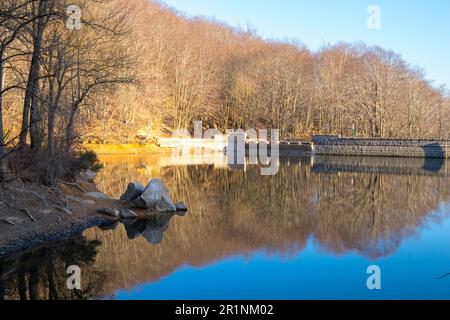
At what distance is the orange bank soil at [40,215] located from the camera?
443 inches

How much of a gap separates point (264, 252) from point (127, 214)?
5707 millimetres

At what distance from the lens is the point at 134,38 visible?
172ft

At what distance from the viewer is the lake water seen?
9.05 m

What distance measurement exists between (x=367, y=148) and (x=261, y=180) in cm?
2471

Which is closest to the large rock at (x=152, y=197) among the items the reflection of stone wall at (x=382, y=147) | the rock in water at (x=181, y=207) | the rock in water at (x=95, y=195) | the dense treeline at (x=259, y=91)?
the rock in water at (x=181, y=207)

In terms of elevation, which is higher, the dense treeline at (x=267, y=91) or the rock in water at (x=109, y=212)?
the dense treeline at (x=267, y=91)

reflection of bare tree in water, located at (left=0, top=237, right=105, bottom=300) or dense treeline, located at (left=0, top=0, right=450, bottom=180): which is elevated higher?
dense treeline, located at (left=0, top=0, right=450, bottom=180)

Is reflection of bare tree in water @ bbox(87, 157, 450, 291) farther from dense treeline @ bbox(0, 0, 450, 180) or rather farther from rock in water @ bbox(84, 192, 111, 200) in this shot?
dense treeline @ bbox(0, 0, 450, 180)

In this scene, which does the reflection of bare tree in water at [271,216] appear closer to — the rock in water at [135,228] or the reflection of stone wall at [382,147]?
the rock in water at [135,228]

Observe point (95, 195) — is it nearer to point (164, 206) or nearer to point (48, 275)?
point (164, 206)

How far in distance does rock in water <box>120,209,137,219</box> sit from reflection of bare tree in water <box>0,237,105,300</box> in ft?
13.0

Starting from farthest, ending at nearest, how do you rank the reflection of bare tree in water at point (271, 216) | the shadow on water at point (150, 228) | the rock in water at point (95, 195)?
the rock in water at point (95, 195) < the shadow on water at point (150, 228) < the reflection of bare tree in water at point (271, 216)

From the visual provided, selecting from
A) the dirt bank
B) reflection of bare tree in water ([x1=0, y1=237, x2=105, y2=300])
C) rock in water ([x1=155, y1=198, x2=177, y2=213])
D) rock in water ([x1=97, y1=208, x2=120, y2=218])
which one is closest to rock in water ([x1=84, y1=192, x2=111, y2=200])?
the dirt bank

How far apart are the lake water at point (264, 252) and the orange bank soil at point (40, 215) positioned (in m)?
0.59
